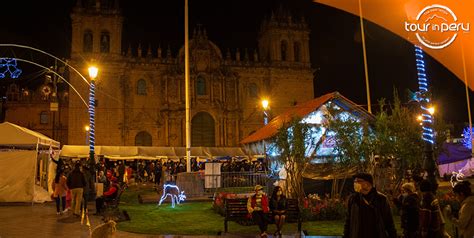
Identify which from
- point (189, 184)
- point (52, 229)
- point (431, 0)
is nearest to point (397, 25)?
point (431, 0)

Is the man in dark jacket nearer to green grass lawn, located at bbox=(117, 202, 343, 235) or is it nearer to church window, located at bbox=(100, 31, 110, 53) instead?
green grass lawn, located at bbox=(117, 202, 343, 235)

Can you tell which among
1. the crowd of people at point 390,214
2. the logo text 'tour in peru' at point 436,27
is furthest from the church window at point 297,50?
the crowd of people at point 390,214

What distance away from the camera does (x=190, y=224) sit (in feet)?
40.9

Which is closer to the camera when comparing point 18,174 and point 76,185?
point 76,185

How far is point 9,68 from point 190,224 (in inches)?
540

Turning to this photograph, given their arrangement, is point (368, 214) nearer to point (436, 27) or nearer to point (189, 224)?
point (436, 27)

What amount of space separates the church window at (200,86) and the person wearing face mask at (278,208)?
3534cm

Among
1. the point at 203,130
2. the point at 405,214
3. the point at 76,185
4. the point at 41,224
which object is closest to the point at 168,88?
the point at 203,130

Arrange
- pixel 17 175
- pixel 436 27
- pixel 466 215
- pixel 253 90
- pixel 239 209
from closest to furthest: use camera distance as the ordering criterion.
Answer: pixel 466 215 < pixel 436 27 < pixel 239 209 < pixel 17 175 < pixel 253 90

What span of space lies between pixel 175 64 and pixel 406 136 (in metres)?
34.3

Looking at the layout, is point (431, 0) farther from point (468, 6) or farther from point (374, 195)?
point (374, 195)

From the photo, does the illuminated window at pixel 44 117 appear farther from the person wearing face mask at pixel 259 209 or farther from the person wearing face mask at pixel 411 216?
the person wearing face mask at pixel 411 216

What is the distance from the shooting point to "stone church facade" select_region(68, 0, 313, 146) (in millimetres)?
42906

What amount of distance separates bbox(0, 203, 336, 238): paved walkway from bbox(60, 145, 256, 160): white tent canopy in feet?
60.1
